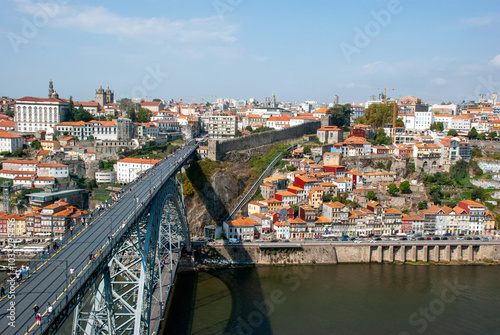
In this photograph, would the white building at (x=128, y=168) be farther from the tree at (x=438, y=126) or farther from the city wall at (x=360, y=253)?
the tree at (x=438, y=126)

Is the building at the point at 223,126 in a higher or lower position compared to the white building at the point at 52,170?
higher

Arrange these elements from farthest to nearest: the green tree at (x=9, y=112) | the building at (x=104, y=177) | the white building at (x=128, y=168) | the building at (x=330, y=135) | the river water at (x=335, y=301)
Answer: the green tree at (x=9, y=112) < the building at (x=330, y=135) < the building at (x=104, y=177) < the white building at (x=128, y=168) < the river water at (x=335, y=301)

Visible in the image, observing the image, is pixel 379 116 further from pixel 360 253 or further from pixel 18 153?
pixel 18 153

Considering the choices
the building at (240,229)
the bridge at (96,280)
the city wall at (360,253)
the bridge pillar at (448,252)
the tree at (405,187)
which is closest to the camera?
the bridge at (96,280)

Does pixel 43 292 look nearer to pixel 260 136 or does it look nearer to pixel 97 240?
pixel 97 240

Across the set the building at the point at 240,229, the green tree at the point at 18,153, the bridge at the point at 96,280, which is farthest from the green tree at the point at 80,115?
the bridge at the point at 96,280

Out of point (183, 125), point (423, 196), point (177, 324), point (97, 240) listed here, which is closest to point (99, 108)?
point (183, 125)
